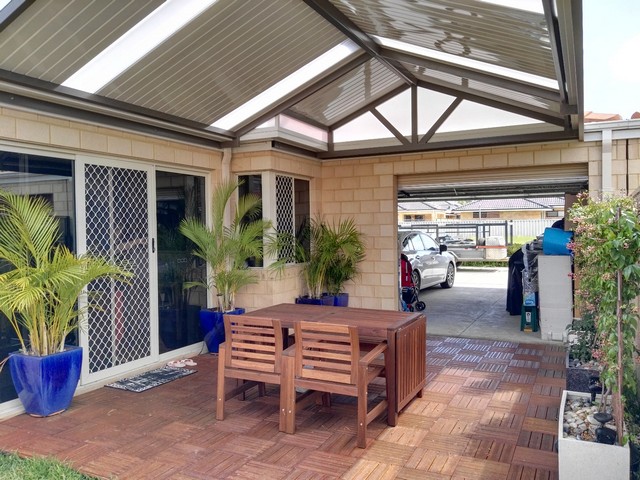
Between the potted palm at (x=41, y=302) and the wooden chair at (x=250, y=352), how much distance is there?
3.82 feet


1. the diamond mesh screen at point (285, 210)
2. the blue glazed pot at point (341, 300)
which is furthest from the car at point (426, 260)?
the diamond mesh screen at point (285, 210)

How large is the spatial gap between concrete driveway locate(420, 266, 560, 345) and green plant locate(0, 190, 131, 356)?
183 inches

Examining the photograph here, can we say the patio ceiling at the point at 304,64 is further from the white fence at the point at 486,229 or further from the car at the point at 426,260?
the white fence at the point at 486,229

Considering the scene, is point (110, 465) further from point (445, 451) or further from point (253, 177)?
→ point (253, 177)

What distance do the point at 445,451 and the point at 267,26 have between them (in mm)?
3576

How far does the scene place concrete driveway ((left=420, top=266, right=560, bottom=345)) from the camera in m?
6.91

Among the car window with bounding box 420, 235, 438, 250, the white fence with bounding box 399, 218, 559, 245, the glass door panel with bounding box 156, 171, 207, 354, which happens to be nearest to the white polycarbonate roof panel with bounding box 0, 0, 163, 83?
the glass door panel with bounding box 156, 171, 207, 354

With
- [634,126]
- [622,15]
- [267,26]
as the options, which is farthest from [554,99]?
[267,26]

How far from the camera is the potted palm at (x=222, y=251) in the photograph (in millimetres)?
5785

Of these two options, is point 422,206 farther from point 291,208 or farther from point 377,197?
point 291,208

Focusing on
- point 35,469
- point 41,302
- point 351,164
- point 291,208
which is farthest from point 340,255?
point 35,469

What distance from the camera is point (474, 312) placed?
8523mm

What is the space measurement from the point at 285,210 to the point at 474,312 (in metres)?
3.81

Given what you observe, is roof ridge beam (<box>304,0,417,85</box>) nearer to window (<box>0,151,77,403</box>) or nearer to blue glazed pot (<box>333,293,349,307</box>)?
window (<box>0,151,77,403</box>)
